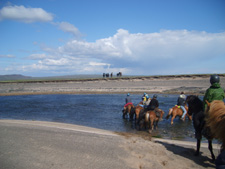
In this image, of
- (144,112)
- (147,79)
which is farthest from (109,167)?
(147,79)

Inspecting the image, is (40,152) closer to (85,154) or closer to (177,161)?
(85,154)

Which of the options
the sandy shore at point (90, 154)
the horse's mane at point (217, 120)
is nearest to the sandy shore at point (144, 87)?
the sandy shore at point (90, 154)

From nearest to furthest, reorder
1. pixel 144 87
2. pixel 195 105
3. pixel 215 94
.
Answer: pixel 215 94 → pixel 195 105 → pixel 144 87

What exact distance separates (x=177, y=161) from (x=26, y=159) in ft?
14.6

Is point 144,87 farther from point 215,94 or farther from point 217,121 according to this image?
point 217,121

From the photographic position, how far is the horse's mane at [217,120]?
3.37 m

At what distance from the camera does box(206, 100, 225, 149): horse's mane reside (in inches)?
132

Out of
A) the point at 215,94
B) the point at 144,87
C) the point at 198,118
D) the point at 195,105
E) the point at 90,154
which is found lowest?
the point at 90,154

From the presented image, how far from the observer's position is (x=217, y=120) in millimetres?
3541

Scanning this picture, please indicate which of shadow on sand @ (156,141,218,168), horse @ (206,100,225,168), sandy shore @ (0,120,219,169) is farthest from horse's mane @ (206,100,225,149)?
shadow on sand @ (156,141,218,168)

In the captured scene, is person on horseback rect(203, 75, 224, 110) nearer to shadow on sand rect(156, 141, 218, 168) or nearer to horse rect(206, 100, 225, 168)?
shadow on sand rect(156, 141, 218, 168)

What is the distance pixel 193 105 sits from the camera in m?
6.26

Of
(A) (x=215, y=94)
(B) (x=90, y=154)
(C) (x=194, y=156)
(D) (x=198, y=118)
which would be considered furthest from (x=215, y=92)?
(B) (x=90, y=154)

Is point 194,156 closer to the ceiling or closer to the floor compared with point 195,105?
closer to the floor
